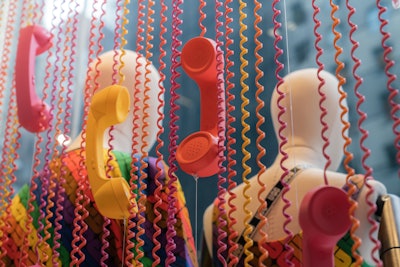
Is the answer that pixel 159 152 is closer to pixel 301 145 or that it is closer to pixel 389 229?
pixel 301 145

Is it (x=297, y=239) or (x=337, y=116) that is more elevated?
(x=337, y=116)

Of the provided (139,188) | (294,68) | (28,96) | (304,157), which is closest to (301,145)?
(304,157)

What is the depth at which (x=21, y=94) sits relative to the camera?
3.35 feet

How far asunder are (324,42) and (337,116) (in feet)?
0.45

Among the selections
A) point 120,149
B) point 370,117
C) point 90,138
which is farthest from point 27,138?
point 370,117

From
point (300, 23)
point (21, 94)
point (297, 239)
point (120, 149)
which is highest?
point (300, 23)

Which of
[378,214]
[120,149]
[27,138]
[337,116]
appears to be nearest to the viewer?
[378,214]

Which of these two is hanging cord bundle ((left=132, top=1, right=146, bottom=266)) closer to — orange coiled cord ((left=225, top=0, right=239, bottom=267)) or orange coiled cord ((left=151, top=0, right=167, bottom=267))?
orange coiled cord ((left=151, top=0, right=167, bottom=267))

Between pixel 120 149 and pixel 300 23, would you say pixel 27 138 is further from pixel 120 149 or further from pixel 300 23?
pixel 300 23

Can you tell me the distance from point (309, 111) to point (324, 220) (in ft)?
1.22

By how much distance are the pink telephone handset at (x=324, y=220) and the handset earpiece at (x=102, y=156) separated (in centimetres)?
28

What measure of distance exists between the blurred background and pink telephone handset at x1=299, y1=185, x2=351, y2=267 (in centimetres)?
28

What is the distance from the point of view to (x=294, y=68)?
0.95 metres

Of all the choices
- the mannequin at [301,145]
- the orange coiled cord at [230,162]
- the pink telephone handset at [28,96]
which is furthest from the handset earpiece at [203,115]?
the pink telephone handset at [28,96]
